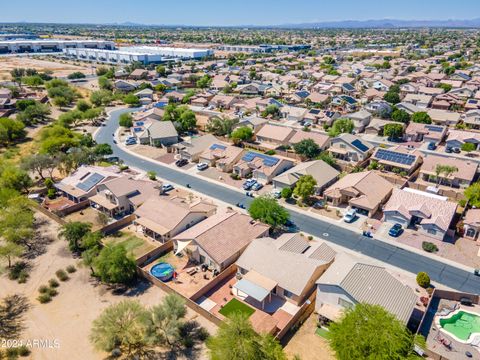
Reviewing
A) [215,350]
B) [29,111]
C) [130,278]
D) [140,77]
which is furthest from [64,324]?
[140,77]

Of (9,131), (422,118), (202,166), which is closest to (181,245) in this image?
(202,166)

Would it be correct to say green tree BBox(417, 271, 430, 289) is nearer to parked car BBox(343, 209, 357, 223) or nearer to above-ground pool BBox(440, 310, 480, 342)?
above-ground pool BBox(440, 310, 480, 342)

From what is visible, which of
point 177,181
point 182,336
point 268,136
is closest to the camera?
point 182,336

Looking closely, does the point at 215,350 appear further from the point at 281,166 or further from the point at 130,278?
the point at 281,166

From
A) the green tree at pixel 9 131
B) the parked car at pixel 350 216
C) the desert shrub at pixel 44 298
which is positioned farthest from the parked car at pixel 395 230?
the green tree at pixel 9 131

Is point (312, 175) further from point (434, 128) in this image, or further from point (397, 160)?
point (434, 128)

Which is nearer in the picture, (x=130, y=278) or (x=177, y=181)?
(x=130, y=278)

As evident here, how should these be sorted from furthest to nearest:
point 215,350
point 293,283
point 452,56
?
point 452,56
point 293,283
point 215,350
